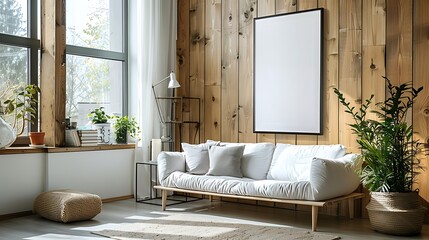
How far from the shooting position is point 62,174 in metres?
5.48

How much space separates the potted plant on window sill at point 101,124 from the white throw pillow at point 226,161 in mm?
1309

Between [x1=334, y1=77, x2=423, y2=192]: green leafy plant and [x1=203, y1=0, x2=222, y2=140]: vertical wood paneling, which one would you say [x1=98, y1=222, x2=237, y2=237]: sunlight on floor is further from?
[x1=203, y1=0, x2=222, y2=140]: vertical wood paneling

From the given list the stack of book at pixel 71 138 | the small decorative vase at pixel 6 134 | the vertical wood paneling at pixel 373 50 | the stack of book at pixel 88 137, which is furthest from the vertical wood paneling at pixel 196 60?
the small decorative vase at pixel 6 134

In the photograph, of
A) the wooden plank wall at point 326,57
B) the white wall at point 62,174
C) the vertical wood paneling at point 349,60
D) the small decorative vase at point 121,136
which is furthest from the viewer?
the small decorative vase at point 121,136

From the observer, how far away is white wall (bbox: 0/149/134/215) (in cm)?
506

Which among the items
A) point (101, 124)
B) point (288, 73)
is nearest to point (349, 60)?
point (288, 73)

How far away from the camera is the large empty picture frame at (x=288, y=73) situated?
17.7 feet

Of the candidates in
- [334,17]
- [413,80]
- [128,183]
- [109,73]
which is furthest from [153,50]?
[413,80]

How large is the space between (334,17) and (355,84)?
72 centimetres

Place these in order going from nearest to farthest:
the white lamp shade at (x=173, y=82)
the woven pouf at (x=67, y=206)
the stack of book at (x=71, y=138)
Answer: the woven pouf at (x=67, y=206) → the stack of book at (x=71, y=138) → the white lamp shade at (x=173, y=82)

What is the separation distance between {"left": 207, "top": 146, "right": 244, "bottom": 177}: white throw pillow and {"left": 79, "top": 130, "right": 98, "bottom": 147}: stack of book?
1353 mm

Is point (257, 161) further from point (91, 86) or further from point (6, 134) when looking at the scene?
point (6, 134)

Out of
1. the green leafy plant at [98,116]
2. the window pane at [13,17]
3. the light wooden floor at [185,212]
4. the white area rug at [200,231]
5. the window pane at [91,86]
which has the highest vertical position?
the window pane at [13,17]

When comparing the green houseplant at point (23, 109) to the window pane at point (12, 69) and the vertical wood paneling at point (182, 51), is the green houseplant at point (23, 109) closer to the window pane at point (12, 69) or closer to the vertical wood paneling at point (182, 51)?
the window pane at point (12, 69)
